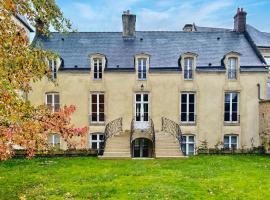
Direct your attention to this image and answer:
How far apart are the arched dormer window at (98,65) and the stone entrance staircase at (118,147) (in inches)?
223

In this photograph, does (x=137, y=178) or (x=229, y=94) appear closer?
(x=137, y=178)

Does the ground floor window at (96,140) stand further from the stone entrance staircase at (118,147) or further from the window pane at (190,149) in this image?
the window pane at (190,149)

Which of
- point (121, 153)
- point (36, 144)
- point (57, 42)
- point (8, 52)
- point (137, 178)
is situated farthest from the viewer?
point (57, 42)

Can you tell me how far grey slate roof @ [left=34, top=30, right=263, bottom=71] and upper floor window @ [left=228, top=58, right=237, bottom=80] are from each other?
81 cm

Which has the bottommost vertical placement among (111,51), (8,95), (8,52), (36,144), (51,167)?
(51,167)

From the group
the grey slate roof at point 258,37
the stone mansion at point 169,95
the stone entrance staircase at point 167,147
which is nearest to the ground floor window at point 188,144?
the stone mansion at point 169,95

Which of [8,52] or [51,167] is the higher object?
[8,52]

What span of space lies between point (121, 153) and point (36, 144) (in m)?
16.7

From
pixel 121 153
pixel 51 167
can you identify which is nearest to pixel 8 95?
pixel 51 167

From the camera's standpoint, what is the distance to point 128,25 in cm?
3506

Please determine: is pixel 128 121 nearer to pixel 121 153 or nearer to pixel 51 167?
pixel 121 153

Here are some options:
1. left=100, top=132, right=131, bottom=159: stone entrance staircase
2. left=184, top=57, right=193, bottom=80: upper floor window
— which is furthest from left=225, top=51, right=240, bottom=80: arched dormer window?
left=100, top=132, right=131, bottom=159: stone entrance staircase

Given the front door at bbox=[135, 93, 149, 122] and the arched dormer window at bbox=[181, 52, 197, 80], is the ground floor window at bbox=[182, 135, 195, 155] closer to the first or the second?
the front door at bbox=[135, 93, 149, 122]

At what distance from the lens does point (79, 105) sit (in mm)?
32031
